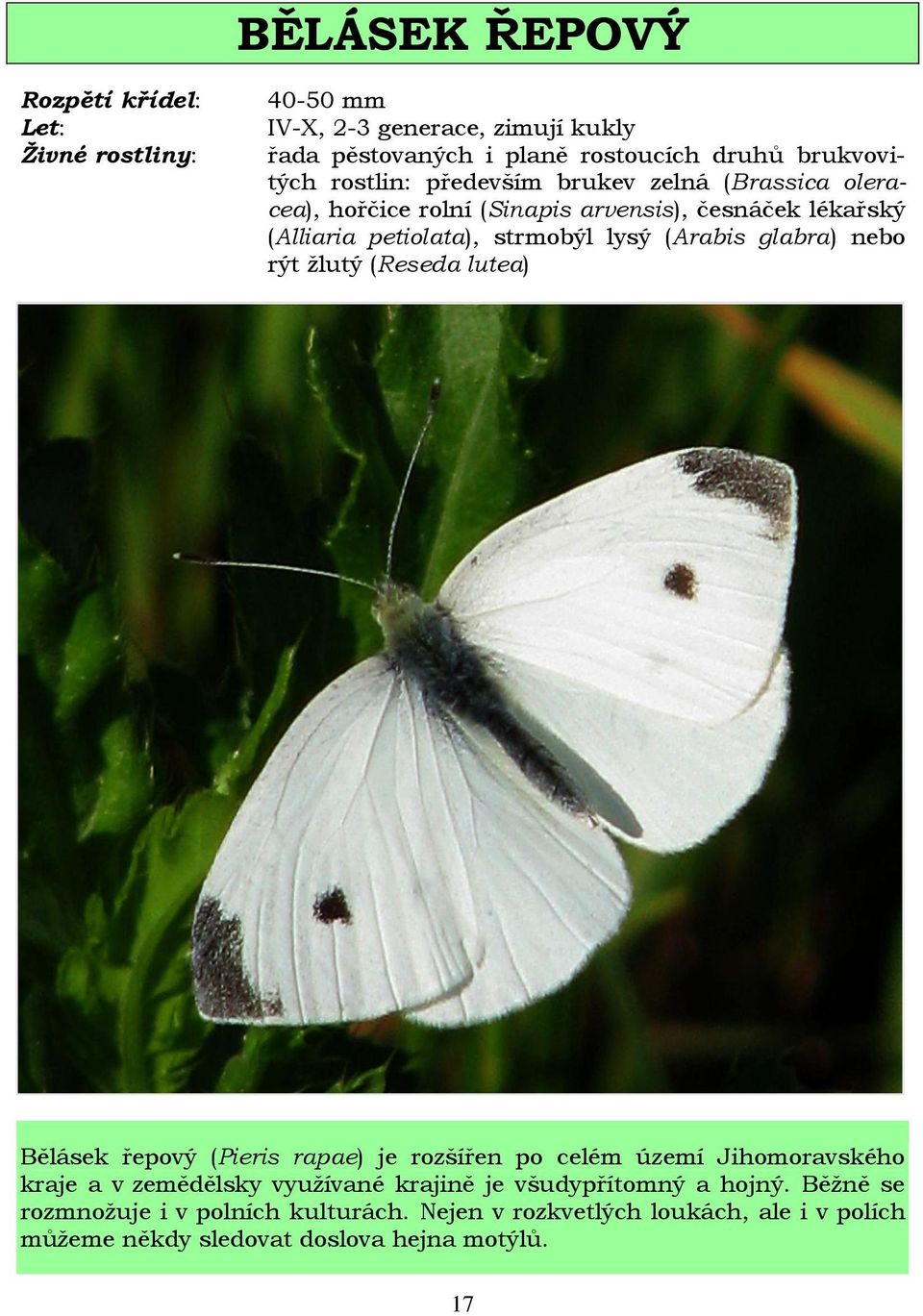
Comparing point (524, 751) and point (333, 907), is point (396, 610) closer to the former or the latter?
point (524, 751)

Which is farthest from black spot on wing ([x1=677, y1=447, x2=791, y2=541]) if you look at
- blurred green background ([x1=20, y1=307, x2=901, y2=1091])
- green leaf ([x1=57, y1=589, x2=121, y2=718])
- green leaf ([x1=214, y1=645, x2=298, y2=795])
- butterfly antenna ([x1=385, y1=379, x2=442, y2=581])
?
green leaf ([x1=57, y1=589, x2=121, y2=718])

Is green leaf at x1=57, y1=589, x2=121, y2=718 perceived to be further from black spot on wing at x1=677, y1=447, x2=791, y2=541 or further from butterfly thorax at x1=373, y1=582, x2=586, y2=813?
black spot on wing at x1=677, y1=447, x2=791, y2=541

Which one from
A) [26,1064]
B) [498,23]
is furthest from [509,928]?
[498,23]

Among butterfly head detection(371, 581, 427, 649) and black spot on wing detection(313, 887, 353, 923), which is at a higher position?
butterfly head detection(371, 581, 427, 649)

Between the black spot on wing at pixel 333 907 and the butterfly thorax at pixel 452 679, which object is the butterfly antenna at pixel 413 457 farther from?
the black spot on wing at pixel 333 907

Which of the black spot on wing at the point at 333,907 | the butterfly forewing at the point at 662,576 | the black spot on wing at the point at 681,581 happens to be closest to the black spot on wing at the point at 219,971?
the black spot on wing at the point at 333,907

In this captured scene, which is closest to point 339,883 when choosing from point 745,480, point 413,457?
point 413,457
